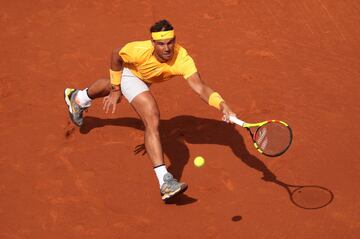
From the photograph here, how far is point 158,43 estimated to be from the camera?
6.40 m

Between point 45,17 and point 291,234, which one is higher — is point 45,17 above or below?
above

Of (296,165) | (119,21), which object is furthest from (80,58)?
(296,165)

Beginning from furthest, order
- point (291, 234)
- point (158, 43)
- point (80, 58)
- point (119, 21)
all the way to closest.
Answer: point (119, 21)
point (80, 58)
point (158, 43)
point (291, 234)

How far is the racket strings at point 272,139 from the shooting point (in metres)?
6.04

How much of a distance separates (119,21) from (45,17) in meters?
1.28

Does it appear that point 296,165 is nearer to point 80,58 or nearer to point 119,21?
point 80,58

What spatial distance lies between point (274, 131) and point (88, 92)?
8.06 feet

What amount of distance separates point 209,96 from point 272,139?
769mm

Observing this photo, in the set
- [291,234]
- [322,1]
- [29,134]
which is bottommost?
[291,234]

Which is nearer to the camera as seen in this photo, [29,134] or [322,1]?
[29,134]

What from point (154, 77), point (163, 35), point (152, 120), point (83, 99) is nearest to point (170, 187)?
point (152, 120)

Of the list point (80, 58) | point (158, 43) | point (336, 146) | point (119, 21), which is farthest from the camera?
point (119, 21)

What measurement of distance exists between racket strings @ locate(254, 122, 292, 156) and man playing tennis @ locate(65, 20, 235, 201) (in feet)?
1.38

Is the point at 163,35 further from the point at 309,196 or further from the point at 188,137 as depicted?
the point at 309,196
